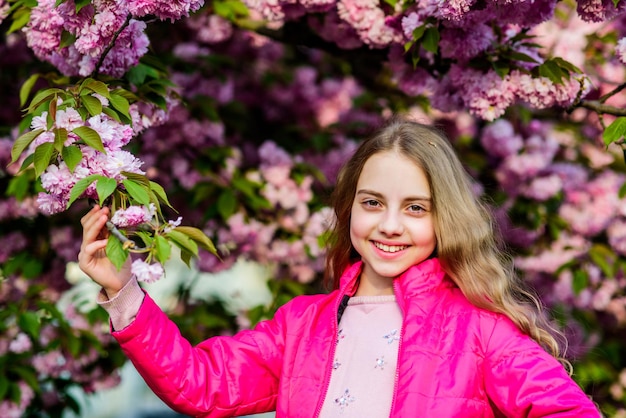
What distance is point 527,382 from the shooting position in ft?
6.68

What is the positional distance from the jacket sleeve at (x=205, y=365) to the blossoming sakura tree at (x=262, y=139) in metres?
0.21

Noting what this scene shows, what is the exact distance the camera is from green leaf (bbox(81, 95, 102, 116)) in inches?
86.3

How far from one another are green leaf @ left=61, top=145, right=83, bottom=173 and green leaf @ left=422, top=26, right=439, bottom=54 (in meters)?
1.14

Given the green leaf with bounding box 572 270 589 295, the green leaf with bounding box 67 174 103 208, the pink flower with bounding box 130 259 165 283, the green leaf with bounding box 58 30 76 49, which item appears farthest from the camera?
the green leaf with bounding box 572 270 589 295

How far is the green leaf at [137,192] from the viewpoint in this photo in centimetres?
197

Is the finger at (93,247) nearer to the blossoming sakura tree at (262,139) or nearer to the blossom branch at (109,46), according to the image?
the blossoming sakura tree at (262,139)

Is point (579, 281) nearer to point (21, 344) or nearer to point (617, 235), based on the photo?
point (617, 235)

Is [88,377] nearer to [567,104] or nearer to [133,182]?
[133,182]

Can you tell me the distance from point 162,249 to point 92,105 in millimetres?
515

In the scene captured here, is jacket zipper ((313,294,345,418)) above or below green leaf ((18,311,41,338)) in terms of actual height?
above

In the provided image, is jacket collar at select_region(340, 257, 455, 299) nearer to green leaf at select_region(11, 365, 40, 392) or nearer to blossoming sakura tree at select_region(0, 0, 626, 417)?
blossoming sakura tree at select_region(0, 0, 626, 417)

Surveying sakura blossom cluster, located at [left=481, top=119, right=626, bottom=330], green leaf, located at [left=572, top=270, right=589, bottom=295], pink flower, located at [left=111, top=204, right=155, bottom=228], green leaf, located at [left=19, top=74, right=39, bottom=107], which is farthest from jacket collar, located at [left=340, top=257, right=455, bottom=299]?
sakura blossom cluster, located at [left=481, top=119, right=626, bottom=330]

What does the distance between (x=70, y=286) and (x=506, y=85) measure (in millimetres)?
2501

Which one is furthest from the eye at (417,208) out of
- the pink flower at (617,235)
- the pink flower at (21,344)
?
the pink flower at (617,235)
